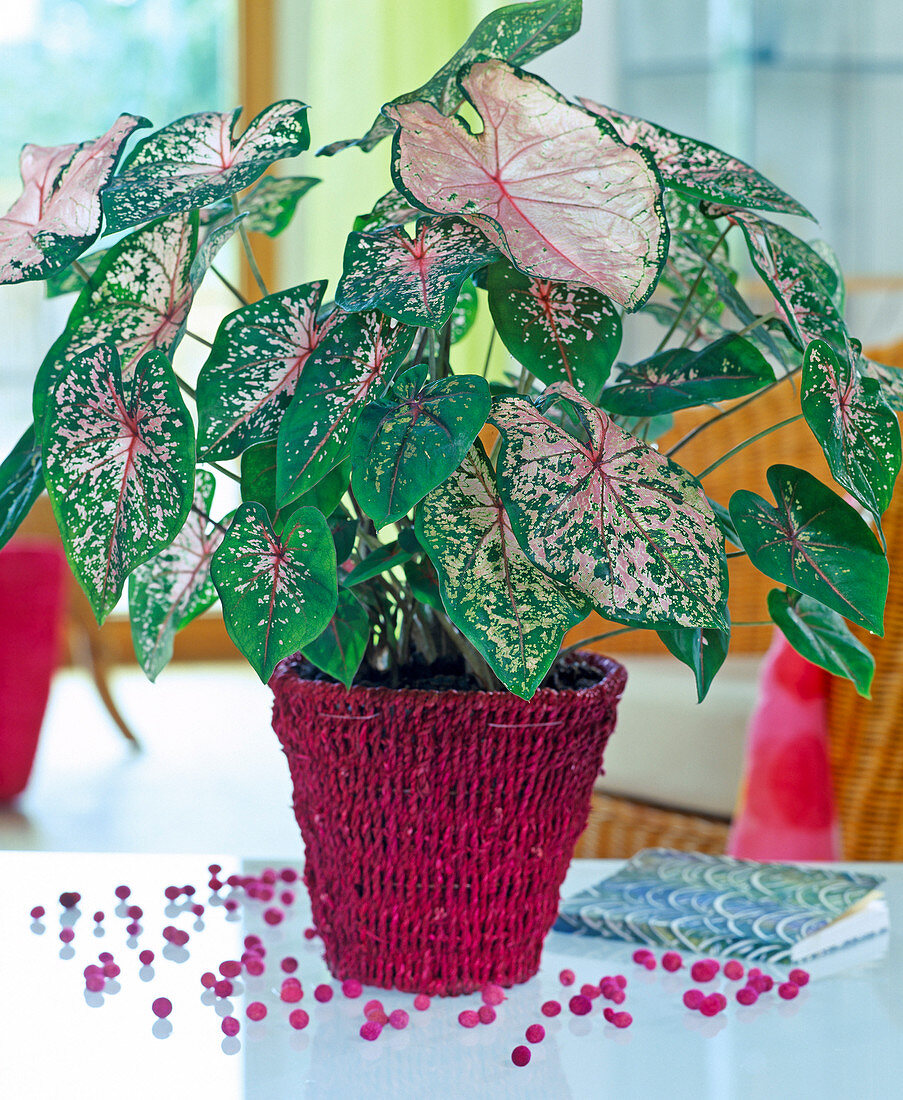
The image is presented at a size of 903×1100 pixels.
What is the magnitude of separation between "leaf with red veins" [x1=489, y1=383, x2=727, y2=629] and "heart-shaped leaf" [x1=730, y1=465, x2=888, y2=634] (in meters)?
0.05

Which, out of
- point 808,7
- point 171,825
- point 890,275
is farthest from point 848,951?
point 808,7

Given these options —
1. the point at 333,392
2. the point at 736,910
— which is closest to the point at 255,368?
the point at 333,392

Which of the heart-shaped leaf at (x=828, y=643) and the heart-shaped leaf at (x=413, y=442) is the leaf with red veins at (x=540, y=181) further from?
the heart-shaped leaf at (x=828, y=643)

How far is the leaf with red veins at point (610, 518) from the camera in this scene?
0.44 metres

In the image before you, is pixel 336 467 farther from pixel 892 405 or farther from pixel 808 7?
pixel 808 7

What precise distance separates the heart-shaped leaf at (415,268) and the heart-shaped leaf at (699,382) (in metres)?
0.10

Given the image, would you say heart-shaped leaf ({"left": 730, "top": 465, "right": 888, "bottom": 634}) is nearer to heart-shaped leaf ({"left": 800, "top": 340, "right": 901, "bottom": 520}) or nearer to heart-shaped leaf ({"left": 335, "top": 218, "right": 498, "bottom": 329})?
heart-shaped leaf ({"left": 800, "top": 340, "right": 901, "bottom": 520})

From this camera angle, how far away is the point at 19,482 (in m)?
0.55

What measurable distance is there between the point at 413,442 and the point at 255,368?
8 centimetres

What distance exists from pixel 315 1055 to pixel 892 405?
371 millimetres

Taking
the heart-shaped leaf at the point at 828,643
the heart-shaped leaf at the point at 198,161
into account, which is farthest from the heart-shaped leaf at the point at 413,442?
the heart-shaped leaf at the point at 828,643

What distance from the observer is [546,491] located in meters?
0.45

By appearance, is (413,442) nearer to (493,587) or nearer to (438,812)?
(493,587)

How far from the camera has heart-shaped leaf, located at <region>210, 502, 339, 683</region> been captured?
0.45 m
